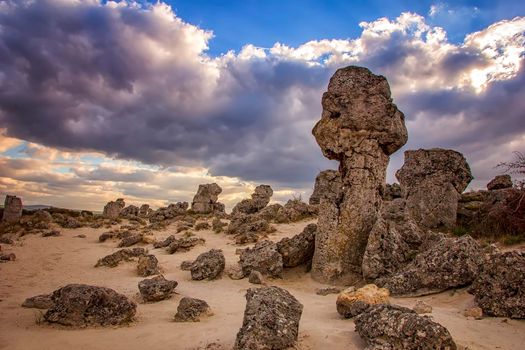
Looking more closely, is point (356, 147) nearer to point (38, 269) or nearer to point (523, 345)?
point (523, 345)

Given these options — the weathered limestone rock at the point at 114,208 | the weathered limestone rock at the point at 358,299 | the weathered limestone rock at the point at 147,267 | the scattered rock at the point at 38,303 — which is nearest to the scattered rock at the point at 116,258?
the weathered limestone rock at the point at 147,267

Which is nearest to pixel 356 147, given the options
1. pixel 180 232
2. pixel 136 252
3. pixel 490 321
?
pixel 490 321

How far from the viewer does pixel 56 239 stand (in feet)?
69.2

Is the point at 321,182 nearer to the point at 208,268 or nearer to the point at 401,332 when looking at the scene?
the point at 208,268

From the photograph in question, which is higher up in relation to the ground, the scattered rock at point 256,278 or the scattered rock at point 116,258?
the scattered rock at point 256,278

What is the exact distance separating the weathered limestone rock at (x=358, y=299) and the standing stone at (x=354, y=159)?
349 cm

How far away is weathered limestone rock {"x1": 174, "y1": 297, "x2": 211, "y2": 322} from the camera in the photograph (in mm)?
6645

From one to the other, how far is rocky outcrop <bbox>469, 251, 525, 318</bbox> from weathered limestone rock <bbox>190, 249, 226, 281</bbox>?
22.6 ft

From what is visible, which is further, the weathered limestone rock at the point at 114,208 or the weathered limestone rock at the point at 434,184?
the weathered limestone rock at the point at 114,208

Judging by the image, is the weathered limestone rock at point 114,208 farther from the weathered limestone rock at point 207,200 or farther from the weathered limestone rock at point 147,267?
the weathered limestone rock at point 147,267

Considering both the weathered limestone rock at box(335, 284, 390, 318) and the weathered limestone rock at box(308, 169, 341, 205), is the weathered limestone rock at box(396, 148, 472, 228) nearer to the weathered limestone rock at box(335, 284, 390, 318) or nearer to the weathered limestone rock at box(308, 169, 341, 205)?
the weathered limestone rock at box(308, 169, 341, 205)

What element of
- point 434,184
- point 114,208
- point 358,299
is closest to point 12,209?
point 114,208

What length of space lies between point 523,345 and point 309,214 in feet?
59.3

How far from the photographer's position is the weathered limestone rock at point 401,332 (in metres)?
4.27
